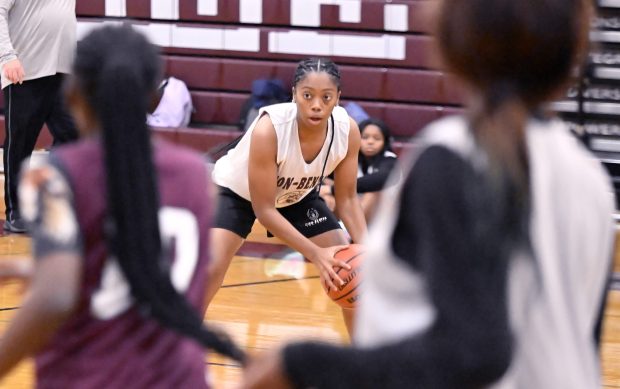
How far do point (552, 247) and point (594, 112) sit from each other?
7.64 metres

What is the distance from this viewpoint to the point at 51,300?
1.63 metres

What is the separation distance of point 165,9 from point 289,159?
527 centimetres

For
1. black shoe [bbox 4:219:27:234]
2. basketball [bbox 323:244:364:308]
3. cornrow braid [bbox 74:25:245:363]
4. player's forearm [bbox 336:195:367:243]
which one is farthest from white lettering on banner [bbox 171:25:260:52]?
cornrow braid [bbox 74:25:245:363]

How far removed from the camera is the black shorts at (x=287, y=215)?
5.02 m

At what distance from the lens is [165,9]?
9.83 meters

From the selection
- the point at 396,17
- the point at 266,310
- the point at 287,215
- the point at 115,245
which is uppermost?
the point at 396,17

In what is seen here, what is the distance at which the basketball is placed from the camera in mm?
4539

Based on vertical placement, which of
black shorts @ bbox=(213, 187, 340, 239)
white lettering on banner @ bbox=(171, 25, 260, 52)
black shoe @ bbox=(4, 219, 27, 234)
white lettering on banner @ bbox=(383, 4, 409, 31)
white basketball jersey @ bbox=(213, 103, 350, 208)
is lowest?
black shoe @ bbox=(4, 219, 27, 234)

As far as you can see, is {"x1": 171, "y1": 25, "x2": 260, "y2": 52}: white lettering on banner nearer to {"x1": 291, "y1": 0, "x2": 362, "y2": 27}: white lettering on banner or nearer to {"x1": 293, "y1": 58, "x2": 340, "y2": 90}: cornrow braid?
{"x1": 291, "y1": 0, "x2": 362, "y2": 27}: white lettering on banner

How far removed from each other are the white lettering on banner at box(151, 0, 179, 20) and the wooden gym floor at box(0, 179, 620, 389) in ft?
9.50

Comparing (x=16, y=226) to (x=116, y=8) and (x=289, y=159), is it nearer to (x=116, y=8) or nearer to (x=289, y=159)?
(x=116, y=8)

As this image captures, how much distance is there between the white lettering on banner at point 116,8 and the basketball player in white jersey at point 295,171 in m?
5.06

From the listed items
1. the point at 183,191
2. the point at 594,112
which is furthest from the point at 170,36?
the point at 183,191

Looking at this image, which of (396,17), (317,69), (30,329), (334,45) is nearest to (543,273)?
(30,329)
